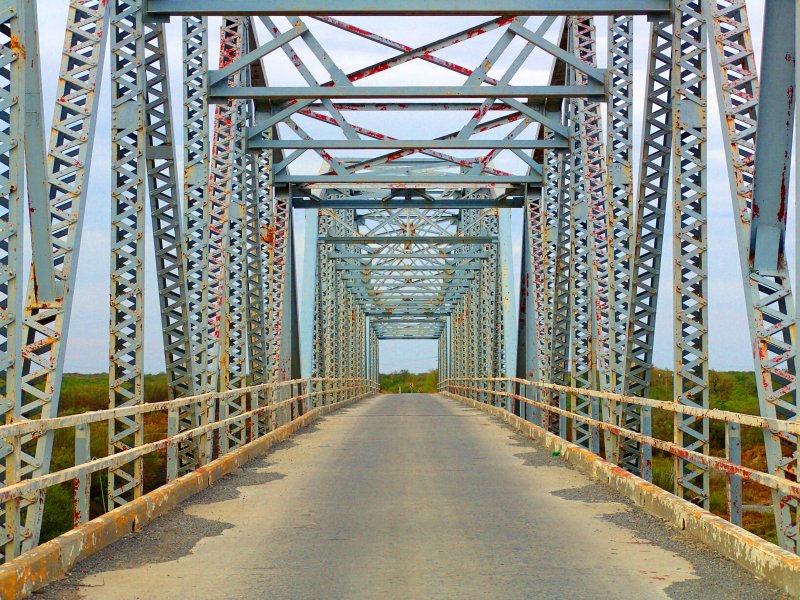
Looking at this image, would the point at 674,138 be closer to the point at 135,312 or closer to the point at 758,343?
the point at 758,343

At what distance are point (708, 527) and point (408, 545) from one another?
222cm

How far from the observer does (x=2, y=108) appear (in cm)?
778

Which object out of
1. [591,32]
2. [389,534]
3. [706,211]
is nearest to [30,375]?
[389,534]

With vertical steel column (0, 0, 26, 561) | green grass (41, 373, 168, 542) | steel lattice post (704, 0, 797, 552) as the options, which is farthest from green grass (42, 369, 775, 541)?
steel lattice post (704, 0, 797, 552)

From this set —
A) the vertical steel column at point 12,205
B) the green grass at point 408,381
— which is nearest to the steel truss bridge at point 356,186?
the vertical steel column at point 12,205

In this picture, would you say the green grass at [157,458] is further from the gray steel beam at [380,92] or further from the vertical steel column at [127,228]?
the gray steel beam at [380,92]

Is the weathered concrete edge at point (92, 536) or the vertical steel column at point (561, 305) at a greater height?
the vertical steel column at point (561, 305)

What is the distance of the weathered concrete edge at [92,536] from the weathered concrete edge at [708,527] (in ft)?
14.4

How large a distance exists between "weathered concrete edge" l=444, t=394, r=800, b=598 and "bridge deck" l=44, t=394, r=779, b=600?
0.37 feet

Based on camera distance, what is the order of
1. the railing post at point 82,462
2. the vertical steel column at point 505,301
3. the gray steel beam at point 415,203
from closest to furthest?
1. the railing post at point 82,462
2. the gray steel beam at point 415,203
3. the vertical steel column at point 505,301

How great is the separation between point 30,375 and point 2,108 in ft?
7.15

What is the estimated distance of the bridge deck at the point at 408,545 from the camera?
703 centimetres

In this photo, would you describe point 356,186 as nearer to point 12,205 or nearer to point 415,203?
point 415,203

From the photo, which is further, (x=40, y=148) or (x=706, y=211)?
(x=706, y=211)
